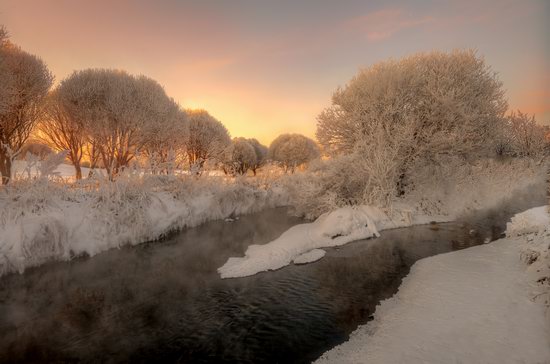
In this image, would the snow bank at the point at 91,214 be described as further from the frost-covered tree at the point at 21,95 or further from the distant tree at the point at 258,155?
the distant tree at the point at 258,155

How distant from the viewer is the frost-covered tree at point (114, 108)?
89.4 ft

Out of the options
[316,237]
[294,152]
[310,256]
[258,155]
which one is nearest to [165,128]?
[316,237]

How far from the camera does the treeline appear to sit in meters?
22.5

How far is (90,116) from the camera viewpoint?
27.2 meters

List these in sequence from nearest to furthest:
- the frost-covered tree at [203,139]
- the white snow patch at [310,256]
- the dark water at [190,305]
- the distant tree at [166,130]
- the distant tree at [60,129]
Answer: the dark water at [190,305]
the white snow patch at [310,256]
the distant tree at [60,129]
the distant tree at [166,130]
the frost-covered tree at [203,139]

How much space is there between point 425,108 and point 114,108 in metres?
27.1

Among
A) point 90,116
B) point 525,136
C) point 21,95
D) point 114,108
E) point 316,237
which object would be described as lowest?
point 316,237

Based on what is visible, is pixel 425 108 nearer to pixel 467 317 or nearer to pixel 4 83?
pixel 467 317

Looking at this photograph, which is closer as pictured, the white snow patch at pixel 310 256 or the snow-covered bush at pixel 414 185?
the white snow patch at pixel 310 256

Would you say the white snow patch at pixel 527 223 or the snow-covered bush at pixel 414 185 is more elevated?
the snow-covered bush at pixel 414 185

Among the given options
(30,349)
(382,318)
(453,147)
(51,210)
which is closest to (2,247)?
(51,210)

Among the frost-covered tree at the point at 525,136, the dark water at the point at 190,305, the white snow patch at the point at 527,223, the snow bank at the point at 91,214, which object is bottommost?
the dark water at the point at 190,305

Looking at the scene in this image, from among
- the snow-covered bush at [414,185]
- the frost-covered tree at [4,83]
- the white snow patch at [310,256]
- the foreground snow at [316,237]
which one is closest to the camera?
the foreground snow at [316,237]

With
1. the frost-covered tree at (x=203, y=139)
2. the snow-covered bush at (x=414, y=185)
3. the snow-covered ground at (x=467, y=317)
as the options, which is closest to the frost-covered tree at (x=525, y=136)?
the snow-covered bush at (x=414, y=185)
